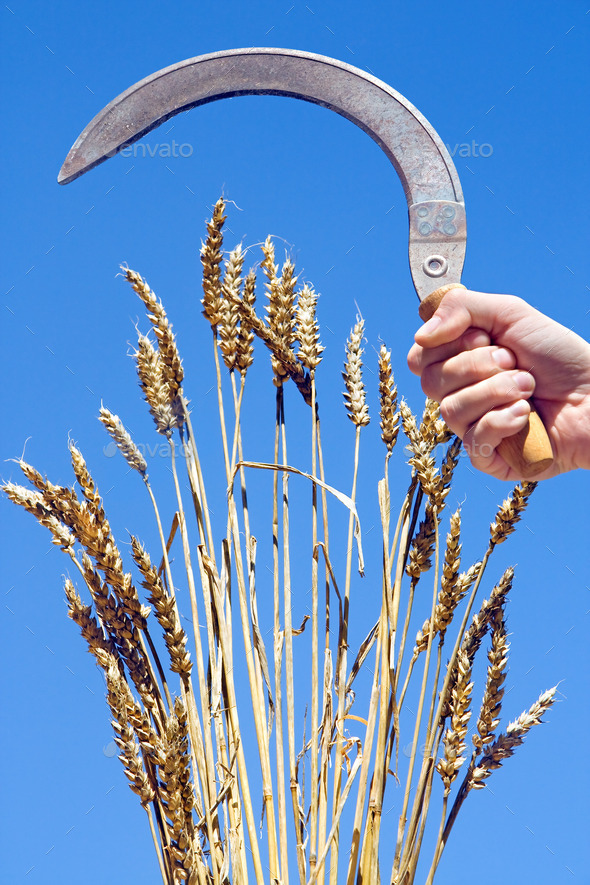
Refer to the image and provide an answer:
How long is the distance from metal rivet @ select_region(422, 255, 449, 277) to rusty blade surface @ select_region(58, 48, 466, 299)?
7 centimetres

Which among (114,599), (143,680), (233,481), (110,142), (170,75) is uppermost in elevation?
(170,75)

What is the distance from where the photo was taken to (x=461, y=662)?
3.63 feet

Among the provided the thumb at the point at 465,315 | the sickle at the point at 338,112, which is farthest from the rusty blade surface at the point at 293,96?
the thumb at the point at 465,315

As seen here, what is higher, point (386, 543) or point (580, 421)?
point (580, 421)

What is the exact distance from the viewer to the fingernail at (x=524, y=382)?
3.43 feet

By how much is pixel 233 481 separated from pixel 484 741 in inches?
20.4

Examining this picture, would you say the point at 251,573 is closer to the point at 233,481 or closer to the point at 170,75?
the point at 233,481

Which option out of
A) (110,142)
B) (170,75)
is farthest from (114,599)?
(170,75)

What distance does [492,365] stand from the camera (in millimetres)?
1062

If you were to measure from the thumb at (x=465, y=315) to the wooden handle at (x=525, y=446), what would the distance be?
0.01m

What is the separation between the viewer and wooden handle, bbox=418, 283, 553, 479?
1.01m

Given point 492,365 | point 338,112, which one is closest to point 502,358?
point 492,365

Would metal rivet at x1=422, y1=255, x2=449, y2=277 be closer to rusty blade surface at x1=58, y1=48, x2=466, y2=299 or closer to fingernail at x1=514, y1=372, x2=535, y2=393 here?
rusty blade surface at x1=58, y1=48, x2=466, y2=299

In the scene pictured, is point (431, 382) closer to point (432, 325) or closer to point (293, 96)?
point (432, 325)
